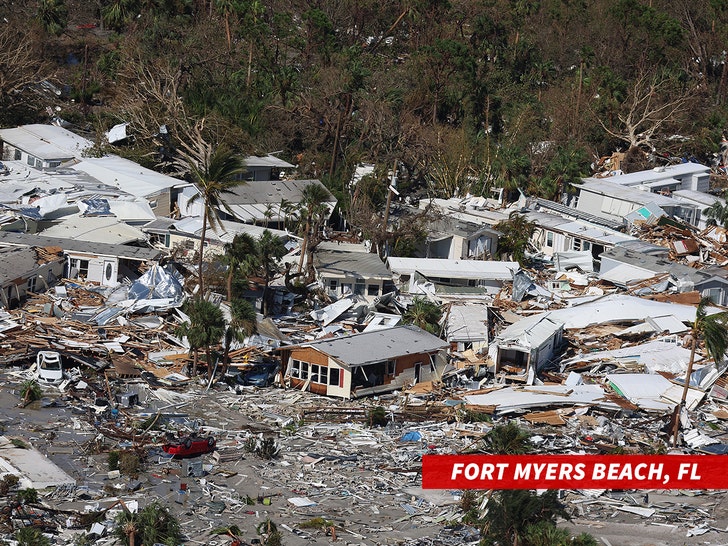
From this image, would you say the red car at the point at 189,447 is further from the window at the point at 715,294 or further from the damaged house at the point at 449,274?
the window at the point at 715,294

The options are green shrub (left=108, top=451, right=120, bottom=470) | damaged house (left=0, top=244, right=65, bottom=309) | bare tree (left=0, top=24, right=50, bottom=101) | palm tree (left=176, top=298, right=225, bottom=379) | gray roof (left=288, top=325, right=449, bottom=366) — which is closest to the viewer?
green shrub (left=108, top=451, right=120, bottom=470)

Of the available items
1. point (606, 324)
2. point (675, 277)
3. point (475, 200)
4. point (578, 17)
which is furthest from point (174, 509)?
point (578, 17)

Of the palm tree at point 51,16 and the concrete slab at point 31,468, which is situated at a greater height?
the palm tree at point 51,16

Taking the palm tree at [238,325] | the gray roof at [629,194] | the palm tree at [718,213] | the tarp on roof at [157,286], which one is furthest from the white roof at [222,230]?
the palm tree at [718,213]

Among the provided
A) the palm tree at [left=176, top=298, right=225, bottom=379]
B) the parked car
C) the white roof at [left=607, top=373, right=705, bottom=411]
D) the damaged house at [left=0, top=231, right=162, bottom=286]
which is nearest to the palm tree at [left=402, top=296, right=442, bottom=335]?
the parked car

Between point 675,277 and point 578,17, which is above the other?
point 578,17

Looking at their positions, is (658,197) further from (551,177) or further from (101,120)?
(101,120)

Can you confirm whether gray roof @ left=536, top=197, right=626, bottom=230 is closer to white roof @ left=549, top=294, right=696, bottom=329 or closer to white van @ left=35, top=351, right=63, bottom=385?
white roof @ left=549, top=294, right=696, bottom=329
